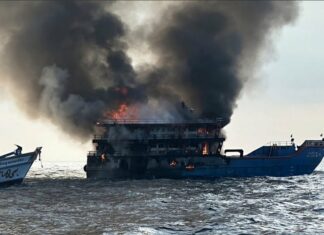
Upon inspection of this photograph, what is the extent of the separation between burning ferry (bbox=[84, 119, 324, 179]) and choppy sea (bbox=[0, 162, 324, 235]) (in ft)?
63.1

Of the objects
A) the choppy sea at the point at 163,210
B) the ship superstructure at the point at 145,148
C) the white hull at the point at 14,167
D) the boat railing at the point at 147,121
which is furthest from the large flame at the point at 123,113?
the choppy sea at the point at 163,210

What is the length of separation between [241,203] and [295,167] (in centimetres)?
4368

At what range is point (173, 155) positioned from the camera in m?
87.8

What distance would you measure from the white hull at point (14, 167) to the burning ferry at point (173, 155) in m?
13.7

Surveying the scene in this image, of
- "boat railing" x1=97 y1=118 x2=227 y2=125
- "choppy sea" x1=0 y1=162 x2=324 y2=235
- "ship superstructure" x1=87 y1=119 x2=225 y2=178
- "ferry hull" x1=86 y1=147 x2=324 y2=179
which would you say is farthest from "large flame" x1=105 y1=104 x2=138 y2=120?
"choppy sea" x1=0 y1=162 x2=324 y2=235

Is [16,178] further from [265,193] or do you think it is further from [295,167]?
[295,167]

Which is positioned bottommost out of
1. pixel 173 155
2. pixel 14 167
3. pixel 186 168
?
pixel 14 167

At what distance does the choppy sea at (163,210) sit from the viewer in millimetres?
35719

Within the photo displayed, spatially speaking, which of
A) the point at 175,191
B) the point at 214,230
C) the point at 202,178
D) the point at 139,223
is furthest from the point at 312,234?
the point at 202,178

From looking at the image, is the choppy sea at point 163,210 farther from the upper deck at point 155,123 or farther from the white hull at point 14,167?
the upper deck at point 155,123

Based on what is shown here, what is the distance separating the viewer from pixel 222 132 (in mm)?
94750

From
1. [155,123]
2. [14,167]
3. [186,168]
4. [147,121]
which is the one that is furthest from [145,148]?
[14,167]

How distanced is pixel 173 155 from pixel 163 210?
141ft

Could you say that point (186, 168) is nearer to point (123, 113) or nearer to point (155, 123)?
point (155, 123)
